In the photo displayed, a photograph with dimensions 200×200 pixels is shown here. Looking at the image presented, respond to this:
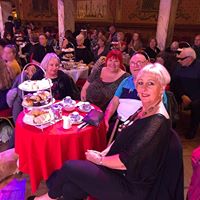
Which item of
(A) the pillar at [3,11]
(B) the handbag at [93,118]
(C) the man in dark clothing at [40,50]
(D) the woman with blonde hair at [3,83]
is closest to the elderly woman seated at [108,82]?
(B) the handbag at [93,118]

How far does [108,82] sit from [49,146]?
136 centimetres

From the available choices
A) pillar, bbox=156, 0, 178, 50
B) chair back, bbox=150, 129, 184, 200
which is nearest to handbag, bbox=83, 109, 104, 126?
chair back, bbox=150, 129, 184, 200

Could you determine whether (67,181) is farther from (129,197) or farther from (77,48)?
(77,48)

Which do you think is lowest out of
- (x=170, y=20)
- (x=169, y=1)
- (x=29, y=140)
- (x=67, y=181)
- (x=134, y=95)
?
(x=67, y=181)

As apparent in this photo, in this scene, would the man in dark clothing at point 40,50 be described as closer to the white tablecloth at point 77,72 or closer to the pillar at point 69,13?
the white tablecloth at point 77,72

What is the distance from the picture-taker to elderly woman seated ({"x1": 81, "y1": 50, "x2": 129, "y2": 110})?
3168 mm

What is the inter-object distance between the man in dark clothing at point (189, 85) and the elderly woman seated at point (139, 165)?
2.16 m

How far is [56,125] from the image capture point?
2318 millimetres

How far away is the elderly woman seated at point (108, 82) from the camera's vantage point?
3168 mm

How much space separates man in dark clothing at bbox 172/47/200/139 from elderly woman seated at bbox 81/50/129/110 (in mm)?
1179

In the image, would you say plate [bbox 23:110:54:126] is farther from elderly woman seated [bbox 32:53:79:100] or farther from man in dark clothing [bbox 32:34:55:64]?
man in dark clothing [bbox 32:34:55:64]

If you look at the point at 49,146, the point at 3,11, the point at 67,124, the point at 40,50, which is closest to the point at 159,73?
the point at 67,124

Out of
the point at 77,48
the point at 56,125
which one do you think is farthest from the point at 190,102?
the point at 77,48

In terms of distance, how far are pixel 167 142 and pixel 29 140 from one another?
3.98 ft
